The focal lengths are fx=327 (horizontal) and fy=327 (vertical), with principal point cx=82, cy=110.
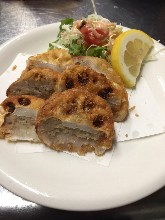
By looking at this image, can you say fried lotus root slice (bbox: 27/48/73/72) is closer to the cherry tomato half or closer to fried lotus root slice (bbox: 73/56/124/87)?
fried lotus root slice (bbox: 73/56/124/87)

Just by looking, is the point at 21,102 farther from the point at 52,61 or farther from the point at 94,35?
the point at 94,35

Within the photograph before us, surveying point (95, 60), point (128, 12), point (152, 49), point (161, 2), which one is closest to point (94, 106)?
point (95, 60)

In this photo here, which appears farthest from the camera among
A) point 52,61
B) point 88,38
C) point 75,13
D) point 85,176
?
point 75,13

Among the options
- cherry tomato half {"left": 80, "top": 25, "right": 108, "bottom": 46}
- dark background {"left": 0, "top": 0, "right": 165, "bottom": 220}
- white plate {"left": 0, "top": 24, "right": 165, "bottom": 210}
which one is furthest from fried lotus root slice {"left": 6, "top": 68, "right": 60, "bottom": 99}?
dark background {"left": 0, "top": 0, "right": 165, "bottom": 220}

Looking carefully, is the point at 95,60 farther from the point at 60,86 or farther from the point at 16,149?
the point at 16,149

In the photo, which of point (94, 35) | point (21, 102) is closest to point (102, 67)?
point (94, 35)

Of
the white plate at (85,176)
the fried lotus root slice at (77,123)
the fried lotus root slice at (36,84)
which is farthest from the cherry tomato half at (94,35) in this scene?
the white plate at (85,176)
